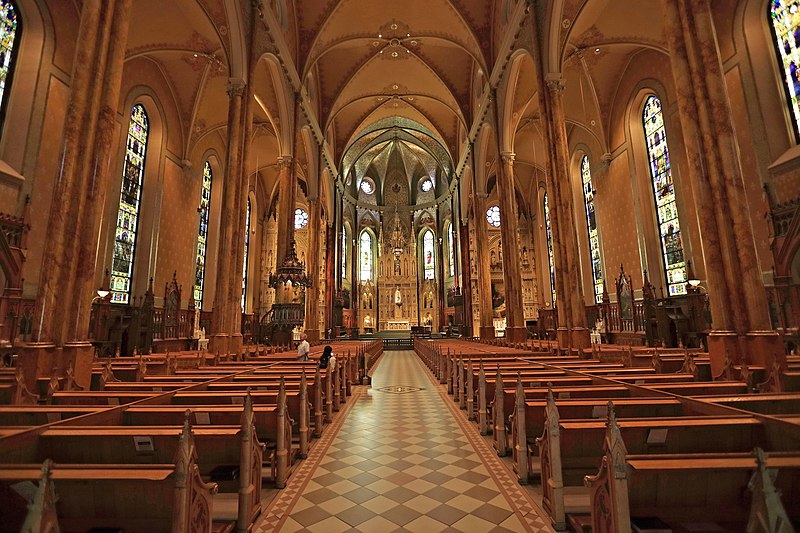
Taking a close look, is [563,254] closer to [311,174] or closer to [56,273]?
[56,273]

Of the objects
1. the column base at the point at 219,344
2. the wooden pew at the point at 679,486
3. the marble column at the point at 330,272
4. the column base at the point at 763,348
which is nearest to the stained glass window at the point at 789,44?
the column base at the point at 763,348

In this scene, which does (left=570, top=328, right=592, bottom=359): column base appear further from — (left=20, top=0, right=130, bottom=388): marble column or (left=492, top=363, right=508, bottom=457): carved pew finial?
(left=20, top=0, right=130, bottom=388): marble column

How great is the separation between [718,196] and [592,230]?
1427cm

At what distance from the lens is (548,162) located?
11.2m

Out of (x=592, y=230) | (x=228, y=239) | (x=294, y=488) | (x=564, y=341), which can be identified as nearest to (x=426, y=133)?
(x=592, y=230)

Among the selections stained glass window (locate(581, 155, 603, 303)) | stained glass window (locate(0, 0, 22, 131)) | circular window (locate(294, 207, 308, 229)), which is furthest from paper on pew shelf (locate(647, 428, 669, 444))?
circular window (locate(294, 207, 308, 229))

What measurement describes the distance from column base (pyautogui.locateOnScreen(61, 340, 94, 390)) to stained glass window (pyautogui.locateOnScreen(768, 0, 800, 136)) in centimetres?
1580

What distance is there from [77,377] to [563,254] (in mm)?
10456

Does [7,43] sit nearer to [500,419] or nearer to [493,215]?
[500,419]

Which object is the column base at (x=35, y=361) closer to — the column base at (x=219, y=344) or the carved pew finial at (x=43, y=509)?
the column base at (x=219, y=344)

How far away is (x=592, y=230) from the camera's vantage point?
19.4 m

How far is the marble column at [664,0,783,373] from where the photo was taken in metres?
5.56

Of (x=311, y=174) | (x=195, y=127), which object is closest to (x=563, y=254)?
(x=311, y=174)

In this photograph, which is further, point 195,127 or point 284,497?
point 195,127
